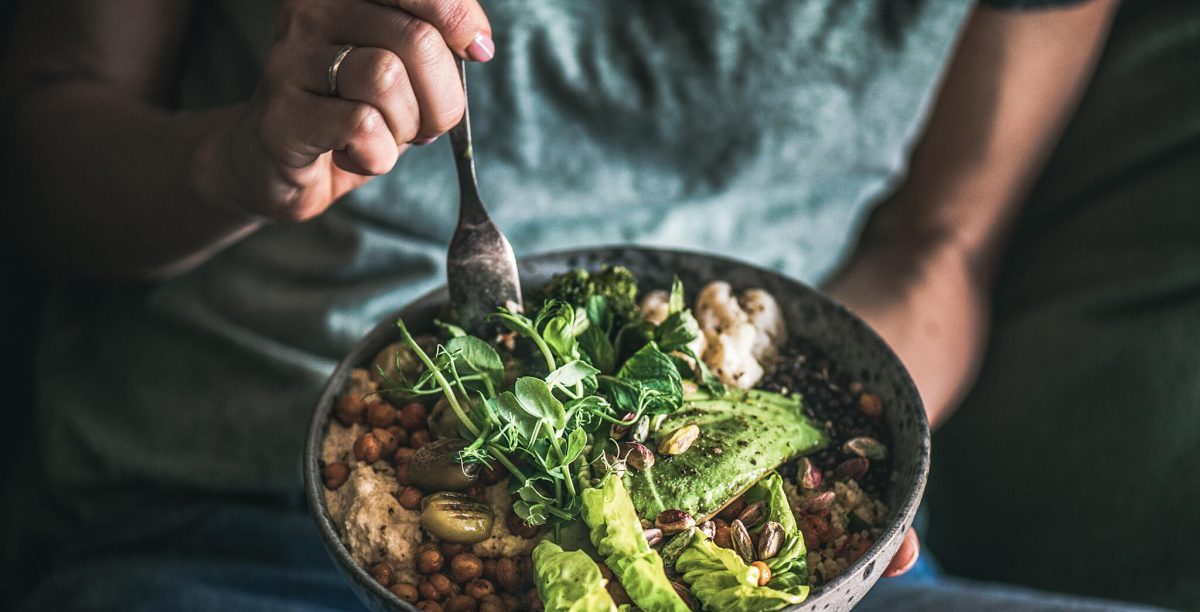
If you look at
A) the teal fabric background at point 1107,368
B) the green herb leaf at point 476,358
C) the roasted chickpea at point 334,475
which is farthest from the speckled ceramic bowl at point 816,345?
the teal fabric background at point 1107,368

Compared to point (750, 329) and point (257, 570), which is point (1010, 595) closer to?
point (750, 329)

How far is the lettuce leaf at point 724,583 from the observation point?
1.77 feet

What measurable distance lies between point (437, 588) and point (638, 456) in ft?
0.52

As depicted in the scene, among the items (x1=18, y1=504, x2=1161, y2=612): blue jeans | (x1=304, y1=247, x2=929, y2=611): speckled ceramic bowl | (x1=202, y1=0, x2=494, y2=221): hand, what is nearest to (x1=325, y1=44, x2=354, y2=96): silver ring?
(x1=202, y1=0, x2=494, y2=221): hand

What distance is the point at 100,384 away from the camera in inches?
42.8

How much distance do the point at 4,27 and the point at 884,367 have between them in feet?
3.54

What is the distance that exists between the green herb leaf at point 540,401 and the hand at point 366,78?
213mm

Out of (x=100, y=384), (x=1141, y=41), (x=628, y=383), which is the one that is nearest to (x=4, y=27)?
(x=100, y=384)

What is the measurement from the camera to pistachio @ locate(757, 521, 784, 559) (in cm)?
59

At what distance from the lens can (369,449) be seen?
66 cm

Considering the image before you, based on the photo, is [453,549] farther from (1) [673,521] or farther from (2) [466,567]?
(1) [673,521]

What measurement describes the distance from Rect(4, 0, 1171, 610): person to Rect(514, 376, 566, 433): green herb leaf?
1.27ft

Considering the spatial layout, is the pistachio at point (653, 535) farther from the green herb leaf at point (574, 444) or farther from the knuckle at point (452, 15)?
the knuckle at point (452, 15)

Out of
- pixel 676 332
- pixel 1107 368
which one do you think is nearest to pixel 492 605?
pixel 676 332
